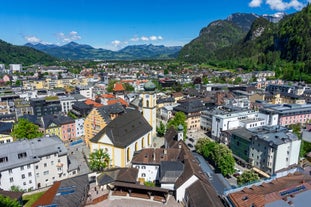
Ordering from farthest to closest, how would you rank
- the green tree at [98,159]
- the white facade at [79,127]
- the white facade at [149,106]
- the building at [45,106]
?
the building at [45,106] → the white facade at [79,127] → the white facade at [149,106] → the green tree at [98,159]

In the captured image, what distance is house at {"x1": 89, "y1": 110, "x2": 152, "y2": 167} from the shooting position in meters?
46.8

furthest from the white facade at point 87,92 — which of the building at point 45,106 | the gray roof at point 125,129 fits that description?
the gray roof at point 125,129

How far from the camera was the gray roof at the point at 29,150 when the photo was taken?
131 feet

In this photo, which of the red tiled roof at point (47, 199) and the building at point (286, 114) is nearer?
the red tiled roof at point (47, 199)

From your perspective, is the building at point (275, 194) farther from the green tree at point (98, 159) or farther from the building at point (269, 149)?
the green tree at point (98, 159)

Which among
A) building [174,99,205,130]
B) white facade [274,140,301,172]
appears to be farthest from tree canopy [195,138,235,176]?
building [174,99,205,130]

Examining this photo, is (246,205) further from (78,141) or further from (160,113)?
(160,113)

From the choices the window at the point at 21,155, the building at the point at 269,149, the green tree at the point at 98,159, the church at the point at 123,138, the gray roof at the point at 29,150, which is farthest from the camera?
the church at the point at 123,138

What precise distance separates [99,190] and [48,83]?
129 meters

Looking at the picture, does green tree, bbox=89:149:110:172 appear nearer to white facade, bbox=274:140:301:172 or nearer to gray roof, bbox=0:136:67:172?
gray roof, bbox=0:136:67:172

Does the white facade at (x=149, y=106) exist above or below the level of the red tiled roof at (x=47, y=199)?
above

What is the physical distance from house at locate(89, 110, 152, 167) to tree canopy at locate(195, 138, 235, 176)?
1491 cm

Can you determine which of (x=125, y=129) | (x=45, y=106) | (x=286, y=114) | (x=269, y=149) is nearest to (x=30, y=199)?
(x=125, y=129)

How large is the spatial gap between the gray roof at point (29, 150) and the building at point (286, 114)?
59.7 m
